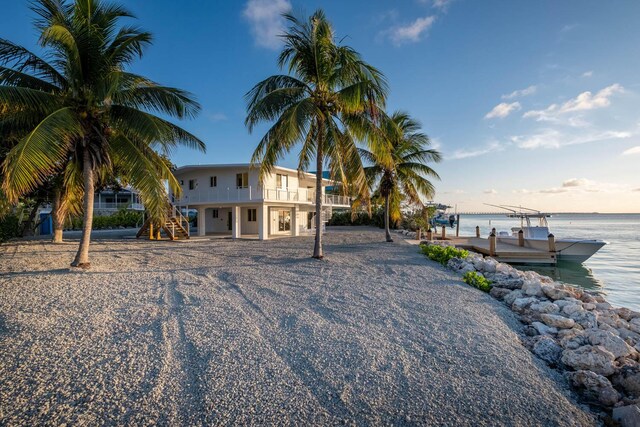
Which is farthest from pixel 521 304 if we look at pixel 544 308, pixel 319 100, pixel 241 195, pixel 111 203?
pixel 111 203

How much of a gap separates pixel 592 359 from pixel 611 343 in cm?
87

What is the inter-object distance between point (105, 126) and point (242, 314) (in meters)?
7.76

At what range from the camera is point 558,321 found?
5.68m

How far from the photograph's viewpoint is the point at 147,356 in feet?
13.9

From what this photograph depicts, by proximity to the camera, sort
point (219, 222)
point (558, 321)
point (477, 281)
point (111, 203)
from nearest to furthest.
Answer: point (558, 321)
point (477, 281)
point (219, 222)
point (111, 203)

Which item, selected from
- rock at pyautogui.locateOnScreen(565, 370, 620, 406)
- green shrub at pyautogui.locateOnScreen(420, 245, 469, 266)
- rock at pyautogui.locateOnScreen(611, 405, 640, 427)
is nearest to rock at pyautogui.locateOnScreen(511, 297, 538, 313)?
rock at pyautogui.locateOnScreen(565, 370, 620, 406)

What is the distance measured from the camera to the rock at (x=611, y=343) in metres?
4.58

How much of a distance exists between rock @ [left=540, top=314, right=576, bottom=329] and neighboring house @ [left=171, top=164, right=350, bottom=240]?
1397cm

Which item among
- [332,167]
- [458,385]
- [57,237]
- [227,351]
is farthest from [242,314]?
[57,237]

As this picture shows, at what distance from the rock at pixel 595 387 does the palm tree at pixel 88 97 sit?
9.82 metres

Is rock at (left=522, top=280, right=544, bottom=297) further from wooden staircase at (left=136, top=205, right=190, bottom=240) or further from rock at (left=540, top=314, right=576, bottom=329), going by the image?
wooden staircase at (left=136, top=205, right=190, bottom=240)

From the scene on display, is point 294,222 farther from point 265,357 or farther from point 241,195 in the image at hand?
point 265,357

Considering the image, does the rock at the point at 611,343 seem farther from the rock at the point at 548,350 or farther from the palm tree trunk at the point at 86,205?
the palm tree trunk at the point at 86,205

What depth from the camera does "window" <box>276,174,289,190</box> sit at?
2308 centimetres
